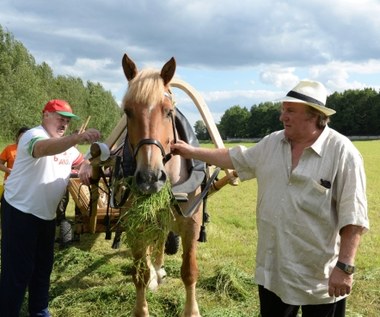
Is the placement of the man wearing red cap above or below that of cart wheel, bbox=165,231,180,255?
above

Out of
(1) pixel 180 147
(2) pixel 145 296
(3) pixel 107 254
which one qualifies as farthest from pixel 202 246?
(1) pixel 180 147

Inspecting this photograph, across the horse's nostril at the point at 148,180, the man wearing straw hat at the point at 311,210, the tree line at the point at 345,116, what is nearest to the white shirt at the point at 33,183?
the horse's nostril at the point at 148,180

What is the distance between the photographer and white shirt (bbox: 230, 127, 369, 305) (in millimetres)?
2621

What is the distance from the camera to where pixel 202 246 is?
6867 millimetres

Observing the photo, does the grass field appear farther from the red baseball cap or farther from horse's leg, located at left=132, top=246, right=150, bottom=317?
the red baseball cap

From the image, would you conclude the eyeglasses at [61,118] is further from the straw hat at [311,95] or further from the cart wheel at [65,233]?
the cart wheel at [65,233]

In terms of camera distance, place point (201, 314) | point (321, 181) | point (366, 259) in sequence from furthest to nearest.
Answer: point (366, 259)
point (201, 314)
point (321, 181)

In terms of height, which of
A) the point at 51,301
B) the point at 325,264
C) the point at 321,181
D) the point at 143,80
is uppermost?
the point at 143,80

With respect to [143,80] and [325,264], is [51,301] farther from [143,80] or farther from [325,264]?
[325,264]

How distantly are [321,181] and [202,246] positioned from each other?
4.46 meters

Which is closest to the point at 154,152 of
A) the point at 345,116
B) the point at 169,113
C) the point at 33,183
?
the point at 169,113

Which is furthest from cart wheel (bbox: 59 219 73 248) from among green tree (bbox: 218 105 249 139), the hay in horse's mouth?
green tree (bbox: 218 105 249 139)

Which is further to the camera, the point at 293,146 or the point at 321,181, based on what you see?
the point at 293,146

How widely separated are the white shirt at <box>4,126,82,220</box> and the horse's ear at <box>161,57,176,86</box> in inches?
44.2
